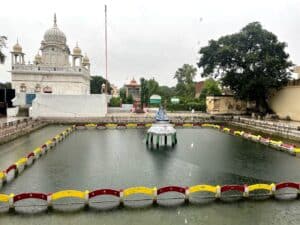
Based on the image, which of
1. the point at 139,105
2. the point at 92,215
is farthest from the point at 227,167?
Result: the point at 139,105

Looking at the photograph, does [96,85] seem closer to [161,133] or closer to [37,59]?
[37,59]

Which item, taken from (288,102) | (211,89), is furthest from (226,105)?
(288,102)

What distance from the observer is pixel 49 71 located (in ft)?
166

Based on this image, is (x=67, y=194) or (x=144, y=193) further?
(x=144, y=193)

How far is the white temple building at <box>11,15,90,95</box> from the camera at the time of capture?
50312 millimetres

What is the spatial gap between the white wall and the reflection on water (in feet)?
53.0

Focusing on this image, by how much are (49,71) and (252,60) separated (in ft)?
113

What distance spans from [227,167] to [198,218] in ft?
26.0

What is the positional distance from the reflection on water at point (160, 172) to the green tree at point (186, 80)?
138 feet

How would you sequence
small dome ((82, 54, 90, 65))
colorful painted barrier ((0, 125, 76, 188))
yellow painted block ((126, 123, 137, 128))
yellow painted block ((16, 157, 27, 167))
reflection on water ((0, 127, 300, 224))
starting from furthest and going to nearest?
small dome ((82, 54, 90, 65)) → yellow painted block ((126, 123, 137, 128)) → yellow painted block ((16, 157, 27, 167)) → colorful painted barrier ((0, 125, 76, 188)) → reflection on water ((0, 127, 300, 224))

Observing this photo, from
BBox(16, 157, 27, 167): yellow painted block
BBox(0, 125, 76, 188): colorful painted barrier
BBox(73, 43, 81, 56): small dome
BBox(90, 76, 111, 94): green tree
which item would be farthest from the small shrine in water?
BBox(90, 76, 111, 94): green tree

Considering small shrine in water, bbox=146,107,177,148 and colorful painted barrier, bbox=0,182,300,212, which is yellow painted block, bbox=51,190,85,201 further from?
small shrine in water, bbox=146,107,177,148

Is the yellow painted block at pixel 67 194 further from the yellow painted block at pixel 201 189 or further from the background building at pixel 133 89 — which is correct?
the background building at pixel 133 89

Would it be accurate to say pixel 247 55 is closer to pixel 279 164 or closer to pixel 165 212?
pixel 279 164
